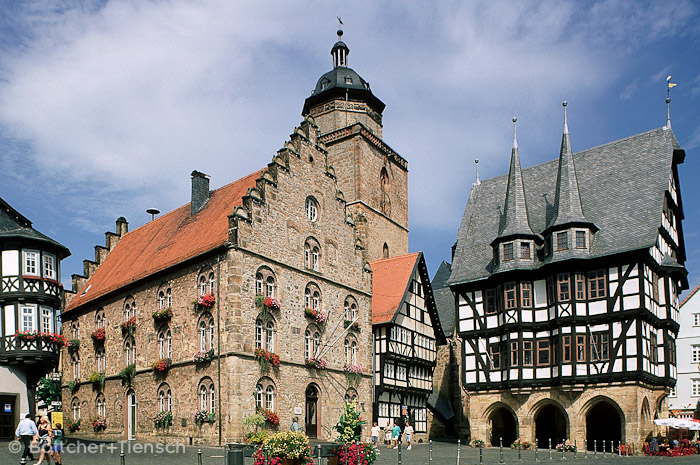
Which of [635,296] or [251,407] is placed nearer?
[251,407]

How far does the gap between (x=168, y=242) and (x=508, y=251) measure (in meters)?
17.2

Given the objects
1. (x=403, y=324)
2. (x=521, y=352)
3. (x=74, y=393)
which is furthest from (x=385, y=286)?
(x=74, y=393)

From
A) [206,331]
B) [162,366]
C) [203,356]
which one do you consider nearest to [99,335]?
[162,366]

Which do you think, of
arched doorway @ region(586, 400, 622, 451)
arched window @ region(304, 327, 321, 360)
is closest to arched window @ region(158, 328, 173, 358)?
arched window @ region(304, 327, 321, 360)

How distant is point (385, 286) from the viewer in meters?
42.3

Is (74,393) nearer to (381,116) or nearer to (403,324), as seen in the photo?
(403,324)

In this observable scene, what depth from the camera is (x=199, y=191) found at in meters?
39.1

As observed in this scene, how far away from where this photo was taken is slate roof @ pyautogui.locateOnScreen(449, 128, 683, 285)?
3647 cm

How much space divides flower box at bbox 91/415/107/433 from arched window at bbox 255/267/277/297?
12054 mm

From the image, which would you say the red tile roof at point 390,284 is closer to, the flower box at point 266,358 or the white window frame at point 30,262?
the flower box at point 266,358

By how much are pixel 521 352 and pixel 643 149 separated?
1272 centimetres

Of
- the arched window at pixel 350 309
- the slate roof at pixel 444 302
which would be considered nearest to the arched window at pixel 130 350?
the arched window at pixel 350 309

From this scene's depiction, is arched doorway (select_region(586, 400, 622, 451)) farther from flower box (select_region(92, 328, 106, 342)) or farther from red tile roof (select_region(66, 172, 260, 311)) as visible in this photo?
flower box (select_region(92, 328, 106, 342))

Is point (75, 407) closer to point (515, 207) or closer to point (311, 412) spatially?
point (311, 412)
